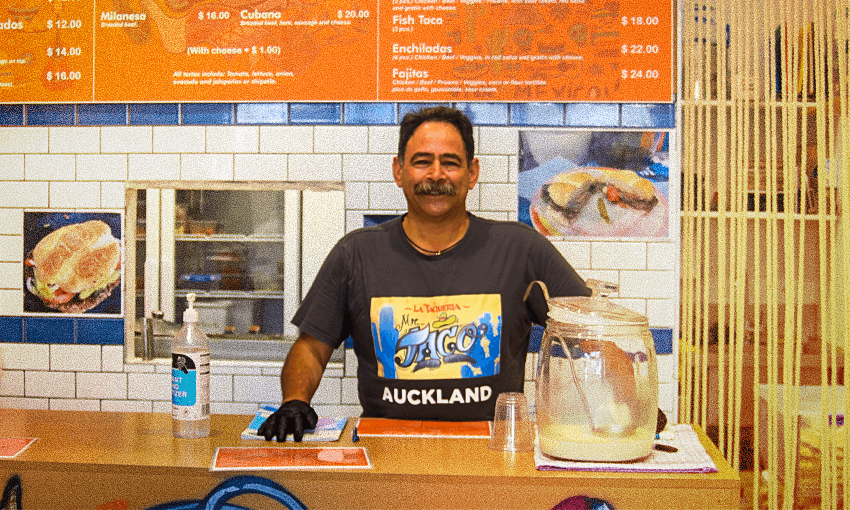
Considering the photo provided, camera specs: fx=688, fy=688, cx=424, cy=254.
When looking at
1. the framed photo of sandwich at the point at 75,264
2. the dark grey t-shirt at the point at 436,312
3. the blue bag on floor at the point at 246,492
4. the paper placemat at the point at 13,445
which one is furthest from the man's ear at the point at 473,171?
the framed photo of sandwich at the point at 75,264

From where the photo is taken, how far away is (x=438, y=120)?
7.32 ft

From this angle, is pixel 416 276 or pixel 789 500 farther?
pixel 789 500

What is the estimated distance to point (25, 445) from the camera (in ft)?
5.05

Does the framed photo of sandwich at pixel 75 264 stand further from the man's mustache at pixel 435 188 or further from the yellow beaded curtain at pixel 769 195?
the yellow beaded curtain at pixel 769 195

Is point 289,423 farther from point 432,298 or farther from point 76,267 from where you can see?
point 76,267

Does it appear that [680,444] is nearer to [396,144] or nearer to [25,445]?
[25,445]

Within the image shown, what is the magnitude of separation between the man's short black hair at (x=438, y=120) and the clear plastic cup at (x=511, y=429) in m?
1.00

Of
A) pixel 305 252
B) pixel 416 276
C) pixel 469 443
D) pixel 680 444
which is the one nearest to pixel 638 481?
pixel 680 444

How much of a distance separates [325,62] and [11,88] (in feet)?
4.47

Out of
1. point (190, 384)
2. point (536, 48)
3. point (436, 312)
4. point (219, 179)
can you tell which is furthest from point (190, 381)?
point (536, 48)

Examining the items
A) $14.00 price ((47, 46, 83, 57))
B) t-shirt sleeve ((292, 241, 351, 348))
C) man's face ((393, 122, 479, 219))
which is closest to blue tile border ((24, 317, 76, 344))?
$14.00 price ((47, 46, 83, 57))

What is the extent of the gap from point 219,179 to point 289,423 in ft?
5.11

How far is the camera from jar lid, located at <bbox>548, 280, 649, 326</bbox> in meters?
1.38

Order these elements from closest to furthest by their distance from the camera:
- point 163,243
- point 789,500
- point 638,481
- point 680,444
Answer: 1. point 638,481
2. point 680,444
3. point 789,500
4. point 163,243
